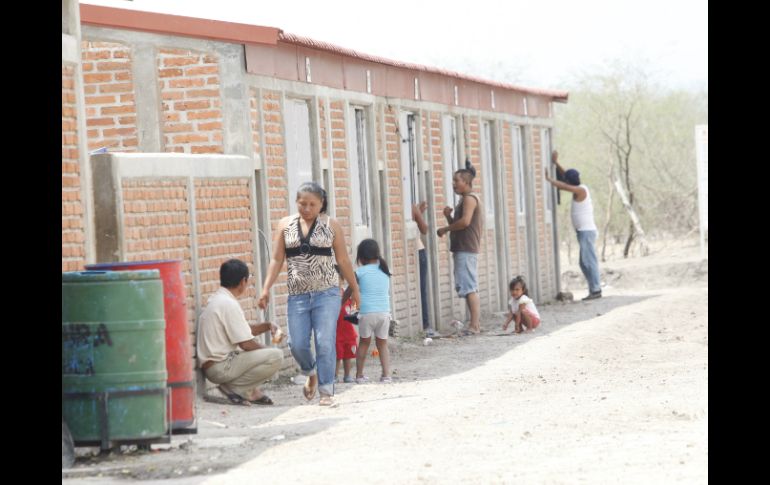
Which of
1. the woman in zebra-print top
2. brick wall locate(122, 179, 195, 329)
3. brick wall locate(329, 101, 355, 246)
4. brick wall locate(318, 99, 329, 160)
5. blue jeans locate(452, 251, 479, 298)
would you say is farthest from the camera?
blue jeans locate(452, 251, 479, 298)

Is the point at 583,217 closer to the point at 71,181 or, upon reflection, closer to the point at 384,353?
the point at 384,353

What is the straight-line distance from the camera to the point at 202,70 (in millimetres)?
13523

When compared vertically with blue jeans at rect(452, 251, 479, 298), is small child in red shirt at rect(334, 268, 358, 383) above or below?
below

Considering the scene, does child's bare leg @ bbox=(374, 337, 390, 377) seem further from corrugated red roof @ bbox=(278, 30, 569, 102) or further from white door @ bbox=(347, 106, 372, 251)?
white door @ bbox=(347, 106, 372, 251)

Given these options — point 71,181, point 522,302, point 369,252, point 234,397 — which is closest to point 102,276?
point 71,181

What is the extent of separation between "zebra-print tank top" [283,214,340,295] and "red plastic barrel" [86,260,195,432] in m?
1.90

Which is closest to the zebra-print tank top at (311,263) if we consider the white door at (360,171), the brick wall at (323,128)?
the brick wall at (323,128)

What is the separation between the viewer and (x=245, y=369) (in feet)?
38.7

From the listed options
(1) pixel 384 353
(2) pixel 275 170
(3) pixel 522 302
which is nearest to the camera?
(1) pixel 384 353

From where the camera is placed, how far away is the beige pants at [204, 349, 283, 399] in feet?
38.4

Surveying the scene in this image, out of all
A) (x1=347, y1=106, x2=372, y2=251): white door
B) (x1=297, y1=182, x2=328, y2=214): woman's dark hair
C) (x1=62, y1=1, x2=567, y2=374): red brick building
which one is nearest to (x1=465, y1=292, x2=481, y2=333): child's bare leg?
(x1=62, y1=1, x2=567, y2=374): red brick building

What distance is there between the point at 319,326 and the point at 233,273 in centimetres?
78
